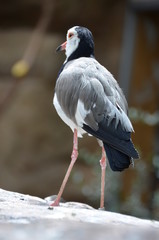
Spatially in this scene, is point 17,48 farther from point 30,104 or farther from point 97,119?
point 97,119

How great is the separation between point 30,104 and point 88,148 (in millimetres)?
766

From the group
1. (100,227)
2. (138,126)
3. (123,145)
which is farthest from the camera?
(138,126)

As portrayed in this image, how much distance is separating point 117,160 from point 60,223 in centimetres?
66

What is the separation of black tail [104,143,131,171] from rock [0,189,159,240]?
236 mm

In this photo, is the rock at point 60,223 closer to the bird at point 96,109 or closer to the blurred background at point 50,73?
the bird at point 96,109

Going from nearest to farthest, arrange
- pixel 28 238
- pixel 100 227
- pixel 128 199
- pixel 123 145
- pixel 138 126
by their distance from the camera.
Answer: pixel 28 238 → pixel 100 227 → pixel 123 145 → pixel 128 199 → pixel 138 126

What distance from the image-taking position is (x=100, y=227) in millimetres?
2889

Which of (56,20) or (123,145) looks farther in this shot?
(56,20)

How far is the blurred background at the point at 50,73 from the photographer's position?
7.50 m

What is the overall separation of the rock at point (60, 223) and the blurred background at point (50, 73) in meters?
3.60

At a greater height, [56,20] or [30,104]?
[56,20]

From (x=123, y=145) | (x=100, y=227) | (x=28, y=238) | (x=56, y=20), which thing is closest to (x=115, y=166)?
(x=123, y=145)

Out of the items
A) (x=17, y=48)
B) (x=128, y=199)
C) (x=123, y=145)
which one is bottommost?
(x=128, y=199)

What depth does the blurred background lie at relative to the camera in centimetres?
750
